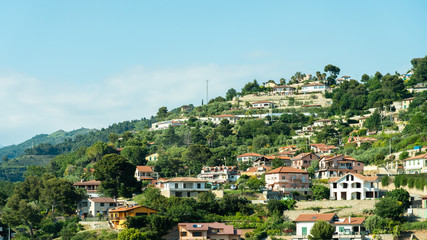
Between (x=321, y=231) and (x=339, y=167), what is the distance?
2283 centimetres

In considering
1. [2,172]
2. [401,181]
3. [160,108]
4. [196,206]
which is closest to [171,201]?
[196,206]

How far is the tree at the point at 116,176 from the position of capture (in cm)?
7194

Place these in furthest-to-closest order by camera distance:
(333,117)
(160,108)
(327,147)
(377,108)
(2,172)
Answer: (2,172) < (160,108) < (333,117) < (377,108) < (327,147)

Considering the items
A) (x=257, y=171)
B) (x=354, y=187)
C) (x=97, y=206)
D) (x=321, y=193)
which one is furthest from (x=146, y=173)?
(x=354, y=187)

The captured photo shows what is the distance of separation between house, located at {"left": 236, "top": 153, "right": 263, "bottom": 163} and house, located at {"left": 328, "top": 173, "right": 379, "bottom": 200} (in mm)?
23237

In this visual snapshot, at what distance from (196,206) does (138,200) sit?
32.8 feet

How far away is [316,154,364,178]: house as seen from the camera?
73875mm

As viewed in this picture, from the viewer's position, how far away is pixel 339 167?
74.4m

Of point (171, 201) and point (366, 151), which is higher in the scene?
point (366, 151)

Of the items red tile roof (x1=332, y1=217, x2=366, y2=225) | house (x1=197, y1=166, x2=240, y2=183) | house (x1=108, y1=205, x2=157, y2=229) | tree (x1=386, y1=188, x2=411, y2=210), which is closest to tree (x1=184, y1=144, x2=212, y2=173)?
house (x1=197, y1=166, x2=240, y2=183)

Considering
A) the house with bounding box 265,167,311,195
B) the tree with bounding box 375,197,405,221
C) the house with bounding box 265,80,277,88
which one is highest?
the house with bounding box 265,80,277,88

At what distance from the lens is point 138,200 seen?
68.9 meters

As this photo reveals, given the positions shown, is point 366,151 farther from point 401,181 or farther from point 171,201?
point 171,201

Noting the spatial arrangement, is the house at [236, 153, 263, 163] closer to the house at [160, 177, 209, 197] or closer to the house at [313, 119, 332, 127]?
the house at [160, 177, 209, 197]
